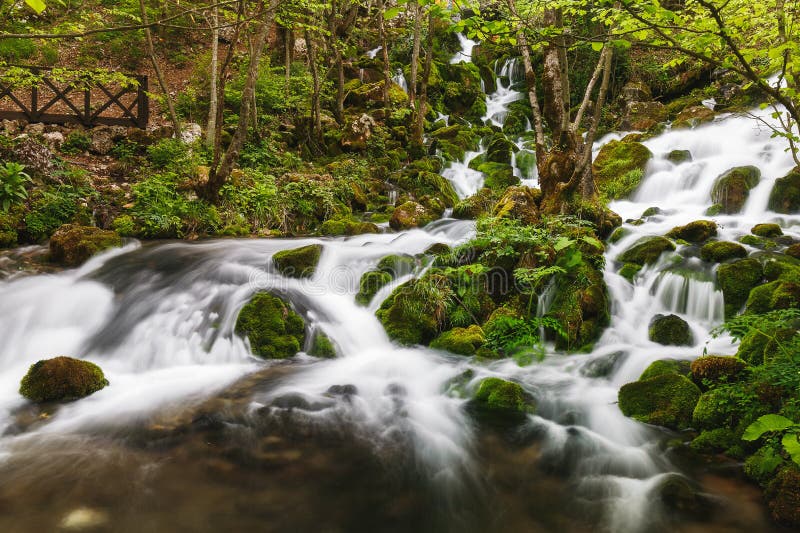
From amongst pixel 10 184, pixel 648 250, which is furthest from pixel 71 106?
pixel 648 250

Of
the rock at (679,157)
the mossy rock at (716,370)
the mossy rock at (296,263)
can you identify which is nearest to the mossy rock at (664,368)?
the mossy rock at (716,370)

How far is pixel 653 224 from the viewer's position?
30.8 feet

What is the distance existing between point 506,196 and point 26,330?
24.7 feet

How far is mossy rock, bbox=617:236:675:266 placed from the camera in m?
7.34

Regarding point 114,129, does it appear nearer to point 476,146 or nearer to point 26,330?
point 26,330

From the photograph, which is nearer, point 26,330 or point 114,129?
point 26,330

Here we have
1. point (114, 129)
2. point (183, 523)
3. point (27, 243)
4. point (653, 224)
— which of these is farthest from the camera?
point (114, 129)

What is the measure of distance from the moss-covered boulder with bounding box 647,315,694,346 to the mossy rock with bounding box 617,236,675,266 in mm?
1569

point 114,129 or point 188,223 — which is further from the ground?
point 114,129

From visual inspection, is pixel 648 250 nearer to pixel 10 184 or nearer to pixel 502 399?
pixel 502 399

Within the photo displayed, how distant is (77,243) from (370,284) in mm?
4910

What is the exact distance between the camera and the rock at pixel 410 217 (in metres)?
10.5

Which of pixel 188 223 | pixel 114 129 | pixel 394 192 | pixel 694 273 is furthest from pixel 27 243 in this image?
pixel 694 273

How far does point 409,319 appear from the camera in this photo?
A: 6516 mm
